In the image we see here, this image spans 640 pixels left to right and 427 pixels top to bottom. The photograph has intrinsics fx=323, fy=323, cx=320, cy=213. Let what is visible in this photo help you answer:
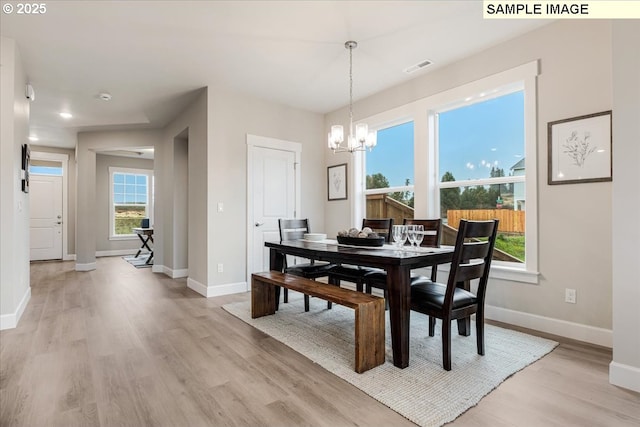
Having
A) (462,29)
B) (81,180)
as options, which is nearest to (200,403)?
(462,29)

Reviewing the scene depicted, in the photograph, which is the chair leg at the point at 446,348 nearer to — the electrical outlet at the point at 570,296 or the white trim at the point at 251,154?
the electrical outlet at the point at 570,296

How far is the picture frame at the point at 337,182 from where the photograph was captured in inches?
195

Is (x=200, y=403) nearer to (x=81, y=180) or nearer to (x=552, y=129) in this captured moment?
→ (x=552, y=129)

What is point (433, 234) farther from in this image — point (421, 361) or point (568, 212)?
point (421, 361)

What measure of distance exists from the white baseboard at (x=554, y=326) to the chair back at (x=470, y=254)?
1.05 m

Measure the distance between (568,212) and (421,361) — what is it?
1784 mm

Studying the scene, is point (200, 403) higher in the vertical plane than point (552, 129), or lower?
lower

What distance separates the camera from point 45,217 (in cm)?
741

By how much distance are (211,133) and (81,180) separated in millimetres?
3914

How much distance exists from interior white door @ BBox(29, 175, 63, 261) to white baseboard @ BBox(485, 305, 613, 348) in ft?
29.4

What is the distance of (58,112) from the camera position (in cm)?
506

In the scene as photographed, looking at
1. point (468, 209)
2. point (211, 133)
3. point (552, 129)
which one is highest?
point (211, 133)

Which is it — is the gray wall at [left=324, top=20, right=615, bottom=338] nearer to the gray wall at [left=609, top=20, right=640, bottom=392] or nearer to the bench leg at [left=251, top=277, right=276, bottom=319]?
the gray wall at [left=609, top=20, right=640, bottom=392]

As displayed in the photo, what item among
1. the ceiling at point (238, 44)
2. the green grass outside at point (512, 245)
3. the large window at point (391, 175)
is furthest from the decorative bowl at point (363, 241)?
the ceiling at point (238, 44)
